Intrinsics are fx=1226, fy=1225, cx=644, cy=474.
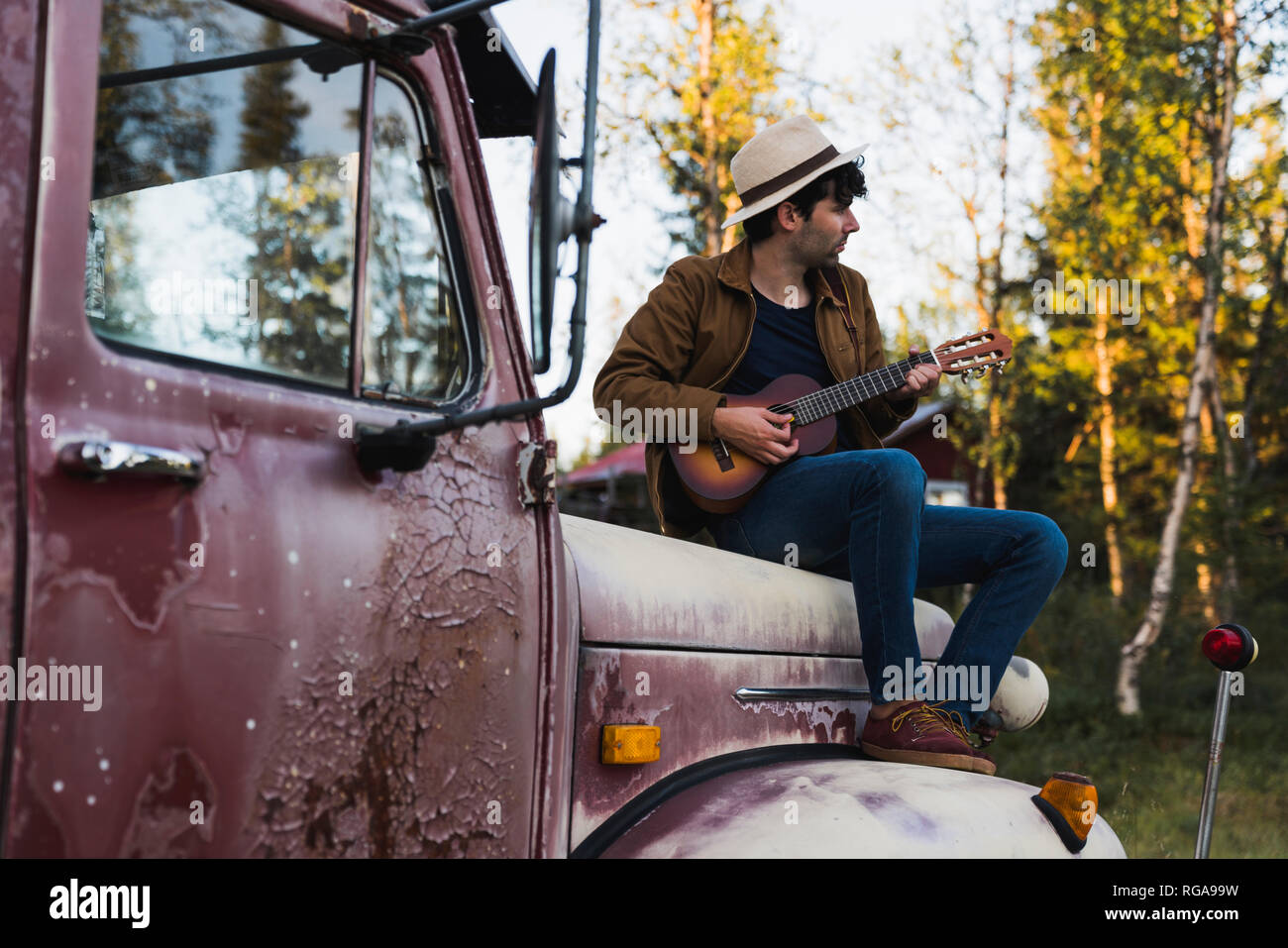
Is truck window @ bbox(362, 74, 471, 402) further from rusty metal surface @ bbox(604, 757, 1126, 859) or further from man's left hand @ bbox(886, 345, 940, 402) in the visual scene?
man's left hand @ bbox(886, 345, 940, 402)

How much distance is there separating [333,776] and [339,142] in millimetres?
919

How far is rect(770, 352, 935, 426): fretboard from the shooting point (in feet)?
9.86

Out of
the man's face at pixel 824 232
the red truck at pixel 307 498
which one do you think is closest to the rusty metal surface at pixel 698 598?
the red truck at pixel 307 498

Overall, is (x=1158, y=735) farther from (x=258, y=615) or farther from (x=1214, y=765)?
(x=258, y=615)

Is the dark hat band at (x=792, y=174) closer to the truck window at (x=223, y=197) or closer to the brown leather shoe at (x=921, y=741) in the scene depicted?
the brown leather shoe at (x=921, y=741)

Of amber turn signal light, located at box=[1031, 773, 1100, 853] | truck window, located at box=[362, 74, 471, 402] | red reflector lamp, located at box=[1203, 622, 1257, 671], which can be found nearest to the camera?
truck window, located at box=[362, 74, 471, 402]

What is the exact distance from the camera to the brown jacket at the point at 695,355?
2.91 meters

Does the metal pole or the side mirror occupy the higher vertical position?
the side mirror

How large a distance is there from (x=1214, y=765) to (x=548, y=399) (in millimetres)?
1912

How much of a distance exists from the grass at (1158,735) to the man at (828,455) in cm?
360

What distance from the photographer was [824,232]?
10.7 feet

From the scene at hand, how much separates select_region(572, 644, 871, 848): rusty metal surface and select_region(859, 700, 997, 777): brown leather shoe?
126 millimetres

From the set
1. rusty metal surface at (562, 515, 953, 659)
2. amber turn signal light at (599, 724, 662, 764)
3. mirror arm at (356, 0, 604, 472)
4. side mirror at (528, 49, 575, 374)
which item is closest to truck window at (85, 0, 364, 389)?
mirror arm at (356, 0, 604, 472)
